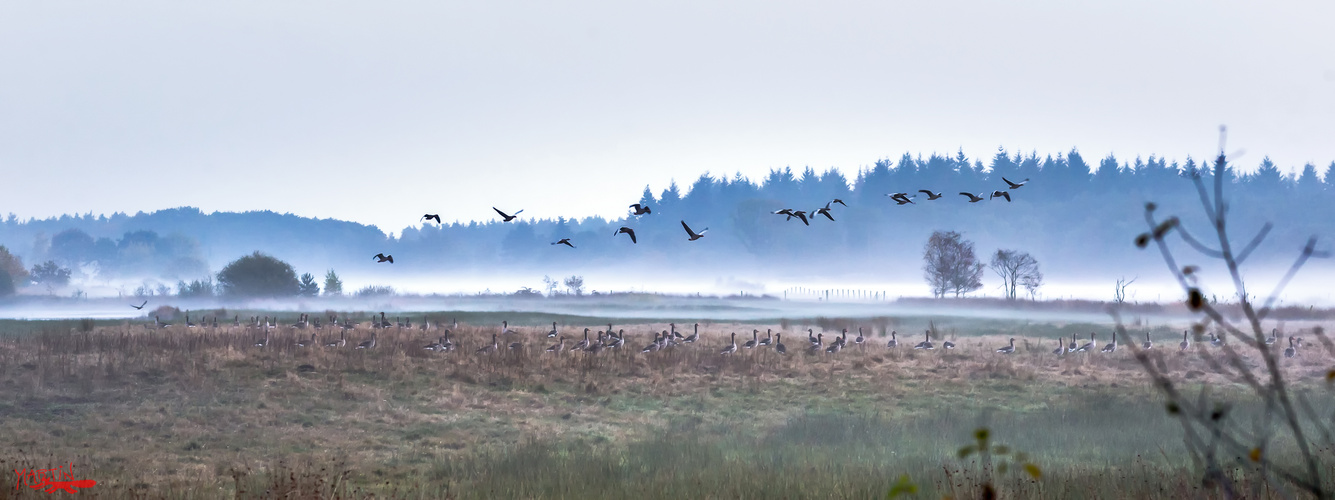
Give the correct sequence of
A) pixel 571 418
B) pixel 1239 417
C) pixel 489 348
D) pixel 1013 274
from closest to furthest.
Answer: pixel 1239 417 < pixel 571 418 < pixel 489 348 < pixel 1013 274

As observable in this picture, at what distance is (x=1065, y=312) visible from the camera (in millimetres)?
67250

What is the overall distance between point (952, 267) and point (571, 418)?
225 ft

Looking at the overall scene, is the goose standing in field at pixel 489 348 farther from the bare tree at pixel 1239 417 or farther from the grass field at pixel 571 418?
the bare tree at pixel 1239 417

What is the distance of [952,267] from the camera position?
286 ft

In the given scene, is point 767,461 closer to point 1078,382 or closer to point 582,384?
point 582,384

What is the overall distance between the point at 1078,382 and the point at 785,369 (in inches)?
342

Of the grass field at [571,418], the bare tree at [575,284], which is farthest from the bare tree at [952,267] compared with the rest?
the grass field at [571,418]

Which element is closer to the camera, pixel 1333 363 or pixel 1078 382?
pixel 1078 382

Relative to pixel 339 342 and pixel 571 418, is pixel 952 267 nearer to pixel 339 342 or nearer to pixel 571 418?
pixel 339 342

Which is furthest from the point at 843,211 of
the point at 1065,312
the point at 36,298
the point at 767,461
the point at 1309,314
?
the point at 767,461

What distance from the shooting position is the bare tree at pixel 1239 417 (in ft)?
12.7

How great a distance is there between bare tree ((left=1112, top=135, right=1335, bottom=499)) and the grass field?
0.81m

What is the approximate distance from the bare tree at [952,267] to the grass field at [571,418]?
4799cm

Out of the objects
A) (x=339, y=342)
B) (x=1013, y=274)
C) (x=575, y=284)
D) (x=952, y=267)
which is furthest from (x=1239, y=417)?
(x=575, y=284)
